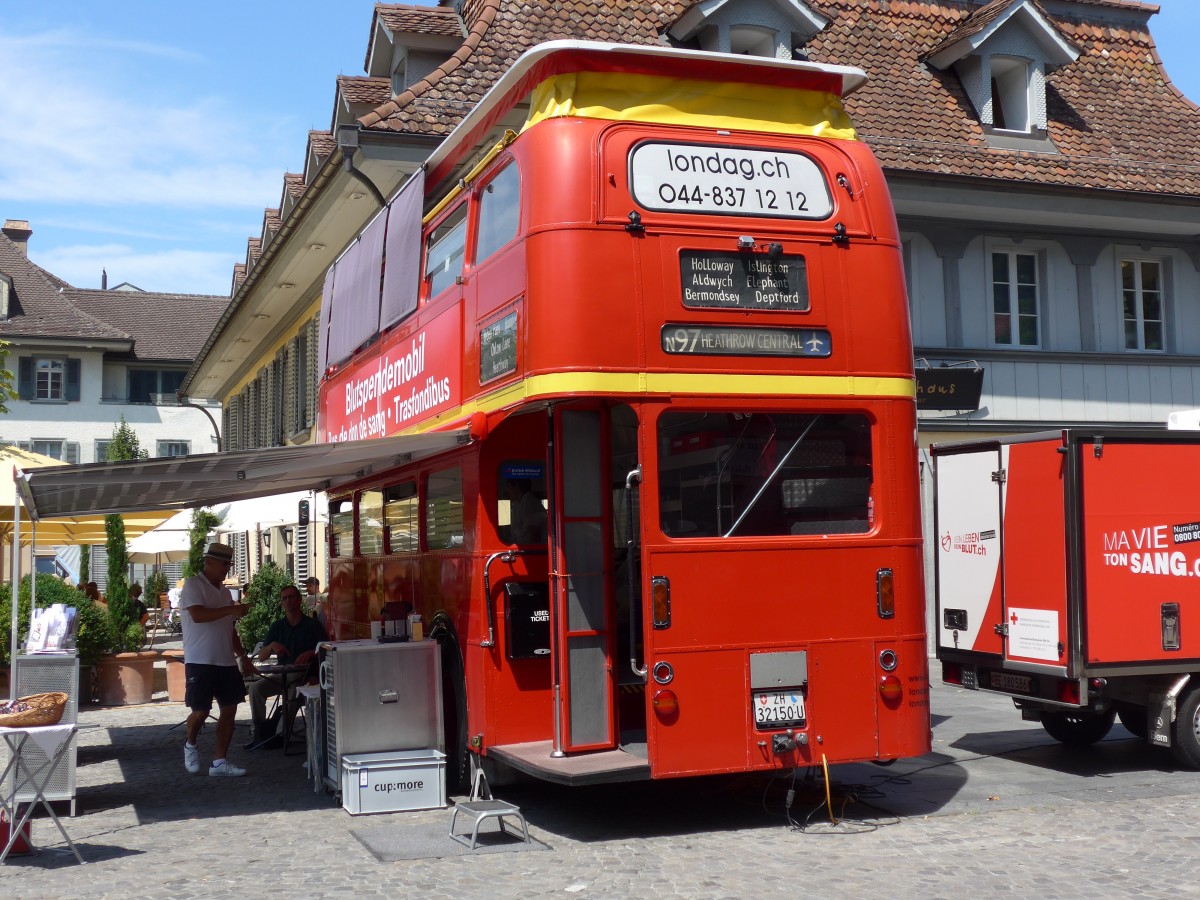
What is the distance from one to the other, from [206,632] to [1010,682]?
20.9 ft

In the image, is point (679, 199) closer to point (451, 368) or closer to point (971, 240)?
point (451, 368)

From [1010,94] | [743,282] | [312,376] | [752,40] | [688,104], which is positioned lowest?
[743,282]

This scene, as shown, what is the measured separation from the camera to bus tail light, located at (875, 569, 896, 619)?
9117mm

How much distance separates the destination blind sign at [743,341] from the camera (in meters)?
8.83

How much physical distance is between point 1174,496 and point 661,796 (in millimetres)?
4600

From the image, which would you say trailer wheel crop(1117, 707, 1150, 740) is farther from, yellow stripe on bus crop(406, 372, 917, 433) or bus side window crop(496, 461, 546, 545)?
bus side window crop(496, 461, 546, 545)

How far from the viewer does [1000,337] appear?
20.7 m

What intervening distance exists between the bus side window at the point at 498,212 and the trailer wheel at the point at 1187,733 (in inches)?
247

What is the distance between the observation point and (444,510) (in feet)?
35.1

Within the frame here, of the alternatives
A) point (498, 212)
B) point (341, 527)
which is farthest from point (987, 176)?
point (498, 212)

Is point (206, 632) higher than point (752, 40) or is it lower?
lower

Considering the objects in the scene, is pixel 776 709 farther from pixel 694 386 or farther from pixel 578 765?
pixel 694 386

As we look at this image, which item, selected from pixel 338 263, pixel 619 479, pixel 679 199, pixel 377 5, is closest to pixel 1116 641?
pixel 619 479

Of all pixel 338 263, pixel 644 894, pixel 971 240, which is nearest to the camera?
pixel 644 894
